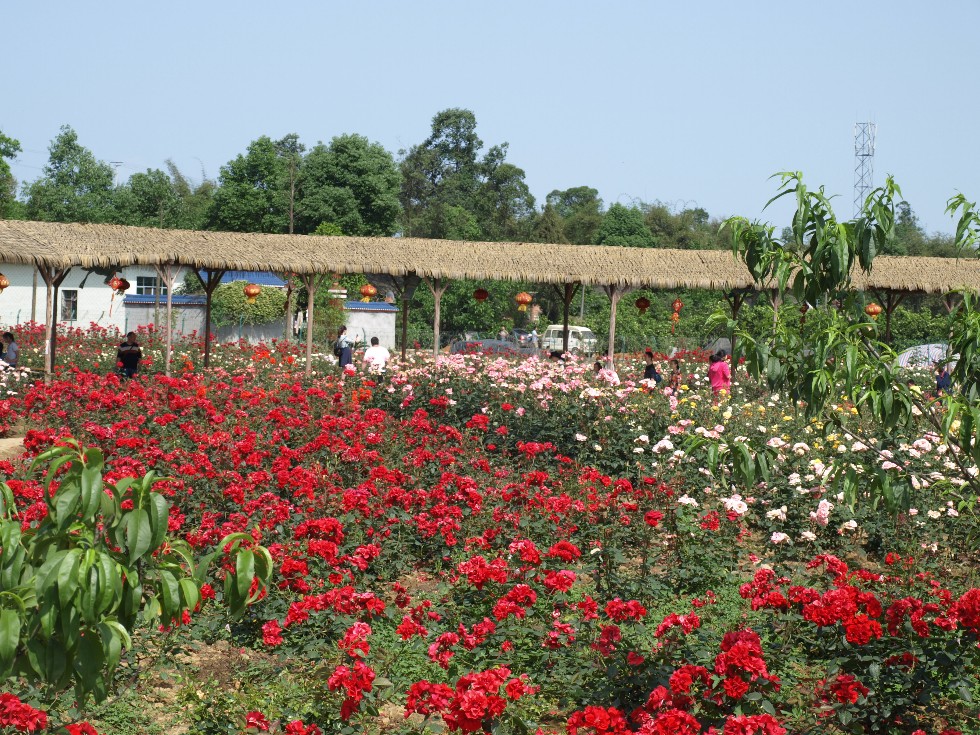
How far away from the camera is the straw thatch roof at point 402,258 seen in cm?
1828

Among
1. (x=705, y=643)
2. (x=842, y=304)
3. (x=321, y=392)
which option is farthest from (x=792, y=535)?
(x=321, y=392)

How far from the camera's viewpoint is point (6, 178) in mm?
49375

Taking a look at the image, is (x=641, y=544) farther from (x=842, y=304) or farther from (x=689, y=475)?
(x=842, y=304)

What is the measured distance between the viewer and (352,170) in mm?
49156

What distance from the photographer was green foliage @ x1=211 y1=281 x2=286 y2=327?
3200 cm

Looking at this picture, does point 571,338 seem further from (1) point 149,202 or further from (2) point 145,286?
(1) point 149,202

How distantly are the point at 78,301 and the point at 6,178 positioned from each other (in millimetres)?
17367

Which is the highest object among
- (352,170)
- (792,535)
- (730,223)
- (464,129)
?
(464,129)

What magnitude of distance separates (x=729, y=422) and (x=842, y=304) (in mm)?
7085

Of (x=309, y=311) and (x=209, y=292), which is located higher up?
(x=209, y=292)

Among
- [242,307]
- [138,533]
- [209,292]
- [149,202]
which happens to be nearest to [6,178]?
[149,202]

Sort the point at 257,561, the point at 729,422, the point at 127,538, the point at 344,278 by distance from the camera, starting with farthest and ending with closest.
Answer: the point at 344,278 → the point at 729,422 → the point at 257,561 → the point at 127,538

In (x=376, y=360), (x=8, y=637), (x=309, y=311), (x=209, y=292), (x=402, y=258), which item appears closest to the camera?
(x=8, y=637)

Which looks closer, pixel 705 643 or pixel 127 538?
pixel 127 538
